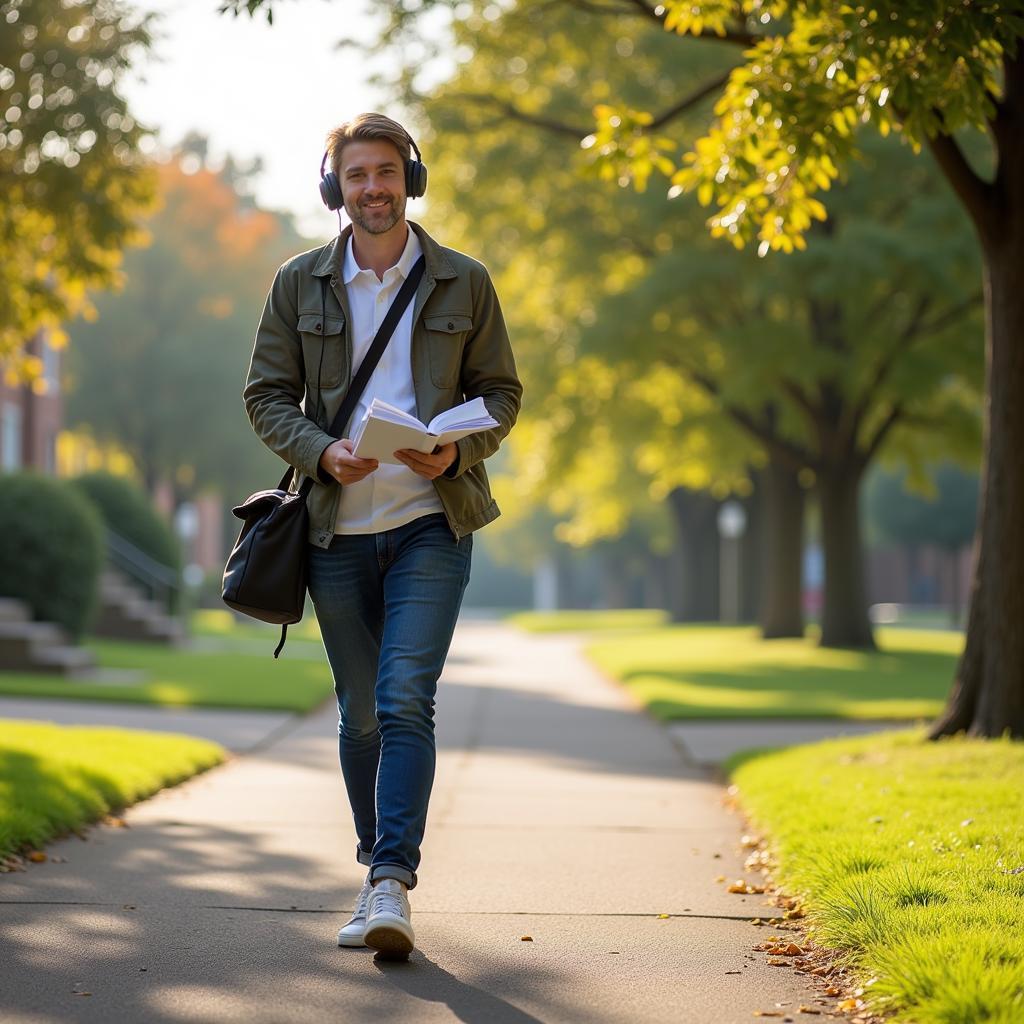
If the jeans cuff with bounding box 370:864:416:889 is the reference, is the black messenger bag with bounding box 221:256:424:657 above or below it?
above

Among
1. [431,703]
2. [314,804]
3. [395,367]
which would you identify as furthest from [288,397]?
[314,804]

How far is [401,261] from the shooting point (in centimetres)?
483

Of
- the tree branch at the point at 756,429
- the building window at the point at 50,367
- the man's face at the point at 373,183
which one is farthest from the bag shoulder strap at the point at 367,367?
the building window at the point at 50,367

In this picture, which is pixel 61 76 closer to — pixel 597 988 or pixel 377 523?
pixel 377 523

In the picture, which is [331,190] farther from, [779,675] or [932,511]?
[932,511]

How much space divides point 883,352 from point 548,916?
17249mm

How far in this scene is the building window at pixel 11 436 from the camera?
93.0 ft

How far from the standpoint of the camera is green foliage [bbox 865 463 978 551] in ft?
150

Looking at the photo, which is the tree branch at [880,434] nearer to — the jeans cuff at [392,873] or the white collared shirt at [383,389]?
the white collared shirt at [383,389]

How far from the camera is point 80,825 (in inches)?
278

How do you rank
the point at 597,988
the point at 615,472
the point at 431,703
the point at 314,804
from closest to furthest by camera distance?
the point at 597,988
the point at 431,703
the point at 314,804
the point at 615,472

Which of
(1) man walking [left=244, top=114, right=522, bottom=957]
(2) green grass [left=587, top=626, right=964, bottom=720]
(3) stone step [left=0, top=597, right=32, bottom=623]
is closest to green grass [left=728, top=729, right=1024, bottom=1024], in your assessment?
→ (1) man walking [left=244, top=114, right=522, bottom=957]

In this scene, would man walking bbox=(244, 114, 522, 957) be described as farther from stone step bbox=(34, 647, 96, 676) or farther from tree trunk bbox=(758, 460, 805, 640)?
tree trunk bbox=(758, 460, 805, 640)

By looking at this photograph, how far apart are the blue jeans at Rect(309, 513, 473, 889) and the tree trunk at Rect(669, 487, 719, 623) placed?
36772mm
